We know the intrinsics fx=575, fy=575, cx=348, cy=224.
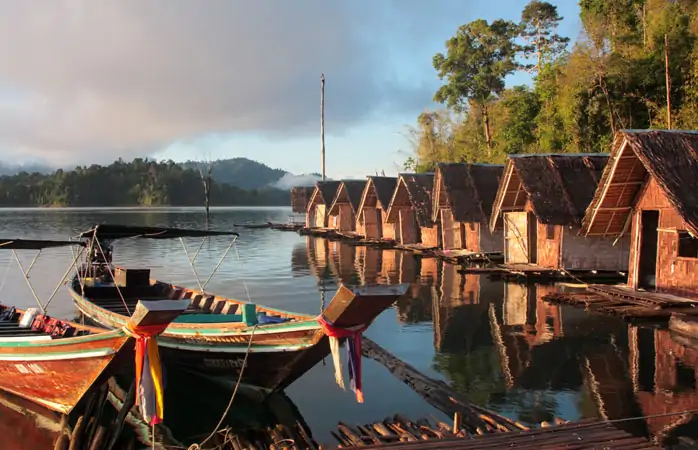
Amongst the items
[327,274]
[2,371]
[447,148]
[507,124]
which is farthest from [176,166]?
[2,371]

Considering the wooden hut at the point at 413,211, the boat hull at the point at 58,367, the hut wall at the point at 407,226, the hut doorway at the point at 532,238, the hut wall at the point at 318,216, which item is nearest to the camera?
the boat hull at the point at 58,367

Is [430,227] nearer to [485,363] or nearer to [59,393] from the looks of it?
[485,363]

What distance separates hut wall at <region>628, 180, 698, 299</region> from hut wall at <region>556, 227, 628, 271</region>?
389 centimetres

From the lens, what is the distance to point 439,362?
11.6 meters

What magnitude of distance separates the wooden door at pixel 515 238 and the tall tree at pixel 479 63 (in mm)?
25443

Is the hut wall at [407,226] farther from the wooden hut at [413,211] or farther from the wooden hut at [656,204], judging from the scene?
the wooden hut at [656,204]

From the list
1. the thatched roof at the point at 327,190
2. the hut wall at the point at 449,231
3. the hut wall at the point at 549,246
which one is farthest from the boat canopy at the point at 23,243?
the thatched roof at the point at 327,190

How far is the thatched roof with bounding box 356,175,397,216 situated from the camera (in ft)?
117

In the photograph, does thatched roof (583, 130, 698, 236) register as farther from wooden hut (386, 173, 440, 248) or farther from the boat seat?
wooden hut (386, 173, 440, 248)

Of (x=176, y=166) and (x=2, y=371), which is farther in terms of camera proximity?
(x=176, y=166)

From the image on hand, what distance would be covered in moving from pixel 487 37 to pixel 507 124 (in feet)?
27.2

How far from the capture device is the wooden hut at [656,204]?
13.9 m

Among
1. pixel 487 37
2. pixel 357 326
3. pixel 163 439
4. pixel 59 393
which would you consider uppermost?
pixel 487 37

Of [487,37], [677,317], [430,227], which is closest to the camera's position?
[677,317]
